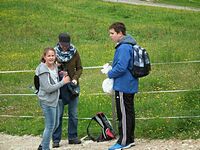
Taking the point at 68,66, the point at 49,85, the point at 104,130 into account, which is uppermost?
the point at 68,66

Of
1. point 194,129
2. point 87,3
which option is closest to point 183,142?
point 194,129

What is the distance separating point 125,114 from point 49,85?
1.13m

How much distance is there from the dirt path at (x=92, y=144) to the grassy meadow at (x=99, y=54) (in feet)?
0.65

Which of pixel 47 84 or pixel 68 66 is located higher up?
pixel 68 66

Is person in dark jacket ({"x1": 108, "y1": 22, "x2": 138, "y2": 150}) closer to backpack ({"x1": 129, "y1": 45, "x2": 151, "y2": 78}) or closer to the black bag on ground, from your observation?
backpack ({"x1": 129, "y1": 45, "x2": 151, "y2": 78})

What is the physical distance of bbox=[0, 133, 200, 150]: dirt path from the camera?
712cm

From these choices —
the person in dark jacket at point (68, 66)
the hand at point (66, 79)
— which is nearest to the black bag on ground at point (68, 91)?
the person in dark jacket at point (68, 66)

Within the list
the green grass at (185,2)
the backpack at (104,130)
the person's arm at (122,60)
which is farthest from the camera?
the green grass at (185,2)

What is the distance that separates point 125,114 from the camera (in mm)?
7066

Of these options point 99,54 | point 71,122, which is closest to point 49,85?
point 71,122

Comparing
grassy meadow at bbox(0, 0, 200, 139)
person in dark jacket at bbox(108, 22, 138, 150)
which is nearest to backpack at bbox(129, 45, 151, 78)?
person in dark jacket at bbox(108, 22, 138, 150)

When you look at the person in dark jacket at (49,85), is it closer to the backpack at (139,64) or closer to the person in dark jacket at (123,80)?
the person in dark jacket at (123,80)

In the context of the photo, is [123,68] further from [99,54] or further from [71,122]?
[99,54]

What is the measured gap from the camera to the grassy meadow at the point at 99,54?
29.5ft
